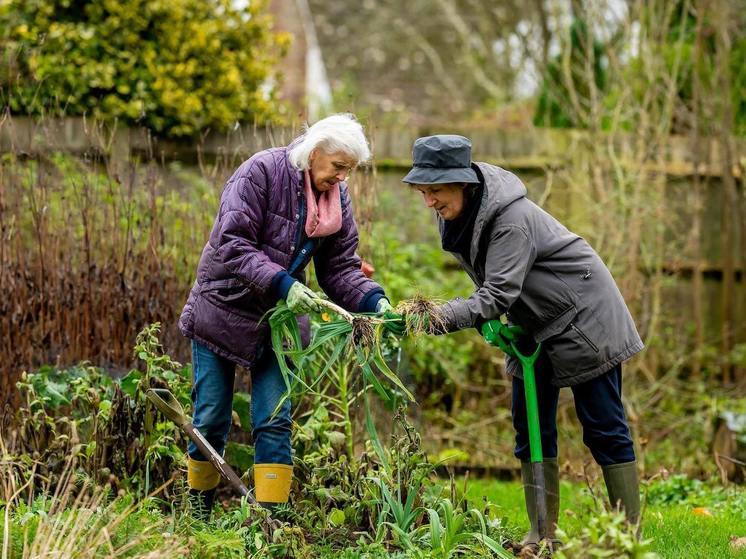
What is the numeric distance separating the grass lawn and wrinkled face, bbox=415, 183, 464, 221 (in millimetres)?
1139

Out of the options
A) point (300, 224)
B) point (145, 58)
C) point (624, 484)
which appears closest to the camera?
point (624, 484)

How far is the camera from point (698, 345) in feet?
26.4

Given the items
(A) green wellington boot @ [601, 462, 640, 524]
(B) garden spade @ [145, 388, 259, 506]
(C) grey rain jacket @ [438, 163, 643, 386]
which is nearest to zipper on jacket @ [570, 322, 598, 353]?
(C) grey rain jacket @ [438, 163, 643, 386]

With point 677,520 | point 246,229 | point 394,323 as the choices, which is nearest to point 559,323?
point 394,323

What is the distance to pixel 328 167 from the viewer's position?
400 cm

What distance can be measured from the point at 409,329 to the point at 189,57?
4.68 metres

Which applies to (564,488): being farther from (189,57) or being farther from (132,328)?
(189,57)

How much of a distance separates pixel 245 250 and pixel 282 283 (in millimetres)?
193

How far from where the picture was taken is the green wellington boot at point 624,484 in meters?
3.95

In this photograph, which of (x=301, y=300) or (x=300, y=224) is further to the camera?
(x=300, y=224)

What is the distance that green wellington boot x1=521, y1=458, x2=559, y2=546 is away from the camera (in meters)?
4.03

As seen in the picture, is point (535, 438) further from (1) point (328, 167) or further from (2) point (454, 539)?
(1) point (328, 167)

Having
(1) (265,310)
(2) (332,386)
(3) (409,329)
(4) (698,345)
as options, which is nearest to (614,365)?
(3) (409,329)

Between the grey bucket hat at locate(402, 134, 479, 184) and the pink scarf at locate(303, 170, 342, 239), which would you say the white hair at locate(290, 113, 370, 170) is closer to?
the pink scarf at locate(303, 170, 342, 239)
